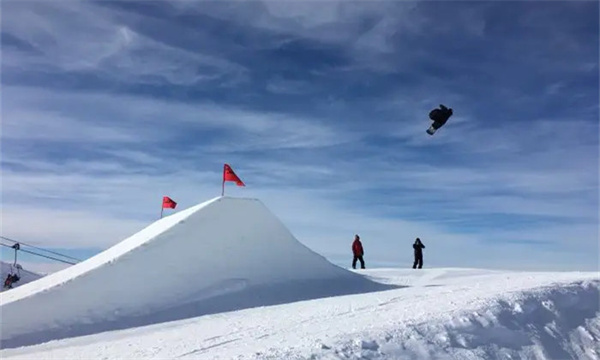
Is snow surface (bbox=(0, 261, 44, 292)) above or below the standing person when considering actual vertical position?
below

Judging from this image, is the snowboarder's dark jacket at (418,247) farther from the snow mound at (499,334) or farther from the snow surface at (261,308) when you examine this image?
the snow mound at (499,334)

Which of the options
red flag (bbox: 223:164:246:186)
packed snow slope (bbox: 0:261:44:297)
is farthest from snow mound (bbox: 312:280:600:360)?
packed snow slope (bbox: 0:261:44:297)

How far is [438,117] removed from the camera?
11477mm

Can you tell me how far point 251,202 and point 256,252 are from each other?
130 centimetres

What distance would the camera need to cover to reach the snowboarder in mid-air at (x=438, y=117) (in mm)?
11391

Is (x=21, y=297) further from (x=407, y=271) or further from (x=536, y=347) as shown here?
(x=407, y=271)

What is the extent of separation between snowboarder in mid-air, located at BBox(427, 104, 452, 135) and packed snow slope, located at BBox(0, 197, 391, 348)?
4844 mm

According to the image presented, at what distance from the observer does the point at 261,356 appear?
7.05 meters

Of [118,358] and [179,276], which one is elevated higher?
[179,276]

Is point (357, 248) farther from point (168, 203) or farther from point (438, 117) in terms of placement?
point (438, 117)

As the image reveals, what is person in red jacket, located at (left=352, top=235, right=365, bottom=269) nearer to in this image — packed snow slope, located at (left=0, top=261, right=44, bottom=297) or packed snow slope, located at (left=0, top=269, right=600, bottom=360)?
packed snow slope, located at (left=0, top=269, right=600, bottom=360)

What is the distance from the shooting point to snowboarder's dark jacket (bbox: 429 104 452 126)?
11.4 m

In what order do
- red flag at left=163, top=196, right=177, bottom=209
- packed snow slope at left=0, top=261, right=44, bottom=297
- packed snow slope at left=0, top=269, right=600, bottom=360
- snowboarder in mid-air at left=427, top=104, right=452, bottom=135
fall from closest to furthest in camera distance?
packed snow slope at left=0, top=269, right=600, bottom=360, snowboarder in mid-air at left=427, top=104, right=452, bottom=135, red flag at left=163, top=196, right=177, bottom=209, packed snow slope at left=0, top=261, right=44, bottom=297

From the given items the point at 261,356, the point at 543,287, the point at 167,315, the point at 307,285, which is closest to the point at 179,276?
the point at 167,315
